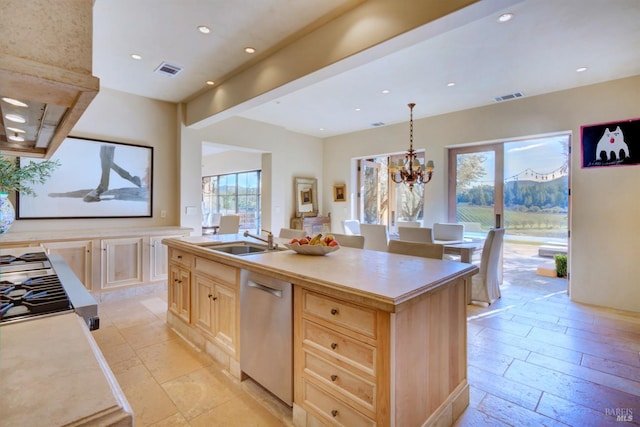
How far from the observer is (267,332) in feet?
6.42

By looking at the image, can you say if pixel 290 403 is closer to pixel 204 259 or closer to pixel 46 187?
pixel 204 259

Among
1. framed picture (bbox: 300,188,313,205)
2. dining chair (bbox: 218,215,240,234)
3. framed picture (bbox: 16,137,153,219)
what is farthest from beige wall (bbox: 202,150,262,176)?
framed picture (bbox: 16,137,153,219)

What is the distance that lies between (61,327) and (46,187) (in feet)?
13.2

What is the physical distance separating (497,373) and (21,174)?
508 centimetres

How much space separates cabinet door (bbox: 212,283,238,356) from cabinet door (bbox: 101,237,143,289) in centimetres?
237

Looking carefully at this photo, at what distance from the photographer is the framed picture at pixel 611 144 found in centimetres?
371

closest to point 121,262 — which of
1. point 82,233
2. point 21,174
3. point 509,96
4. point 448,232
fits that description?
point 82,233

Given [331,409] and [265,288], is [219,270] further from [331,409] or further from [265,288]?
[331,409]

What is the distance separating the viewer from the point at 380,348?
4.49ft

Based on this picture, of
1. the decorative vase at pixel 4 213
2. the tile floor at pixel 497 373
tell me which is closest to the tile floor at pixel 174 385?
the tile floor at pixel 497 373

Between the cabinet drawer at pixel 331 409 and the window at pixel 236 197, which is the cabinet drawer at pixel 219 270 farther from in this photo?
the window at pixel 236 197

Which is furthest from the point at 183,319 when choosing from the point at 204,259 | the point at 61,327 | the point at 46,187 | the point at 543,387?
the point at 543,387

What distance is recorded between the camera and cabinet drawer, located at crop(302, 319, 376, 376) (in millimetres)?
A: 1419

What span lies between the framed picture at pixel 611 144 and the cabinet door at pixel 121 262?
242 inches
